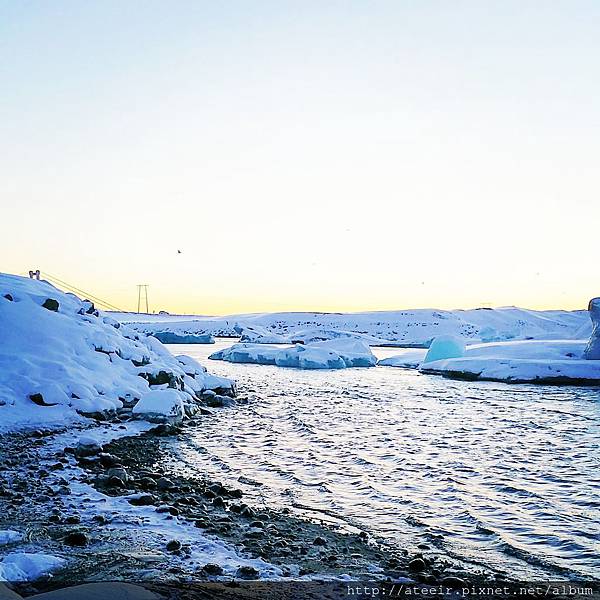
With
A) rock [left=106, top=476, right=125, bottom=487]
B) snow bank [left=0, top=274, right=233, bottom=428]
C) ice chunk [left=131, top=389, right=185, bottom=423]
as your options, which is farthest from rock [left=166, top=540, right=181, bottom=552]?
ice chunk [left=131, top=389, right=185, bottom=423]

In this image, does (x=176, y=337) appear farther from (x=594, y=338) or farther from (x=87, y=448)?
(x=87, y=448)

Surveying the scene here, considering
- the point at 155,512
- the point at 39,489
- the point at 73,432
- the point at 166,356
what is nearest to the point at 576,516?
the point at 155,512

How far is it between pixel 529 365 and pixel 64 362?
Result: 23.8m

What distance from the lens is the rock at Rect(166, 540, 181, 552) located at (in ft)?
16.1

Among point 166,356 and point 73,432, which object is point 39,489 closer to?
point 73,432

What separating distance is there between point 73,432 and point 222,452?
2817 millimetres

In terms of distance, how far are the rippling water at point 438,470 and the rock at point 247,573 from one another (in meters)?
1.83

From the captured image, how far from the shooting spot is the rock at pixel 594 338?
29.9 metres

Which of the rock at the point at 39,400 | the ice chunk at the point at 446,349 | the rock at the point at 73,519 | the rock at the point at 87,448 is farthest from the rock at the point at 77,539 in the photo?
the ice chunk at the point at 446,349

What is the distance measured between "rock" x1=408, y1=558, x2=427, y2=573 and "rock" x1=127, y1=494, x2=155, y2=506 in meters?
3.01

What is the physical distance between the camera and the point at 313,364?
136 ft

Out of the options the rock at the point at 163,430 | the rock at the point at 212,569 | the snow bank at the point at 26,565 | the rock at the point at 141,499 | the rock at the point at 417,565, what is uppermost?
the snow bank at the point at 26,565

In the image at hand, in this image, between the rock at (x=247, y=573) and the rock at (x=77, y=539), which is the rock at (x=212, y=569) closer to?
the rock at (x=247, y=573)

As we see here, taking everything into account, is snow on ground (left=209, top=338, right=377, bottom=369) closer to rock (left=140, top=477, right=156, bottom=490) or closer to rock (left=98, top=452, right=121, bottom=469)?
rock (left=98, top=452, right=121, bottom=469)
